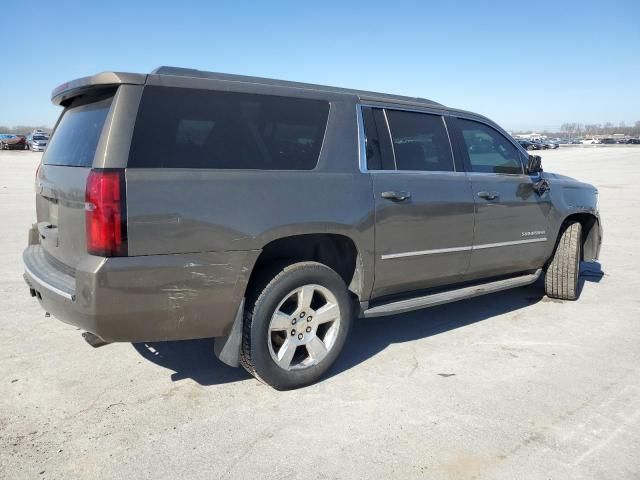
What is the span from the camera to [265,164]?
3291 mm

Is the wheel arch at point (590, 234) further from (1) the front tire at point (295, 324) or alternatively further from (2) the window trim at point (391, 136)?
(1) the front tire at point (295, 324)

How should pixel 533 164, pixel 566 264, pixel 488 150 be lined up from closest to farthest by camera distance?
pixel 488 150 → pixel 533 164 → pixel 566 264

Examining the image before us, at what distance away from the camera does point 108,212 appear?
2.74 meters

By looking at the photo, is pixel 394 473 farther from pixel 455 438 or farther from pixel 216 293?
pixel 216 293

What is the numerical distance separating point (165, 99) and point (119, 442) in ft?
6.17

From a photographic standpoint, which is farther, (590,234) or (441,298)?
(590,234)

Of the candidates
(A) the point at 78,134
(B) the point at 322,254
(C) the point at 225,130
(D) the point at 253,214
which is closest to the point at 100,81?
(A) the point at 78,134

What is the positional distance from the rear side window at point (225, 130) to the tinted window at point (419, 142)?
680 millimetres

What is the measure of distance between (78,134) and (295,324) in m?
1.82

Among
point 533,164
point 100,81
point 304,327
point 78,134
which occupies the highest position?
point 100,81

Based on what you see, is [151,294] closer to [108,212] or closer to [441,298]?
[108,212]

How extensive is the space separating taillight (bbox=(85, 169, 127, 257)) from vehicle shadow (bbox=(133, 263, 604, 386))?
1.28 m

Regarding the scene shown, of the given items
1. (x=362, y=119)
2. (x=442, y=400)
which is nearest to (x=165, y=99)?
(x=362, y=119)

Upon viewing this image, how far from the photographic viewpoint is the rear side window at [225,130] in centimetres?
293
